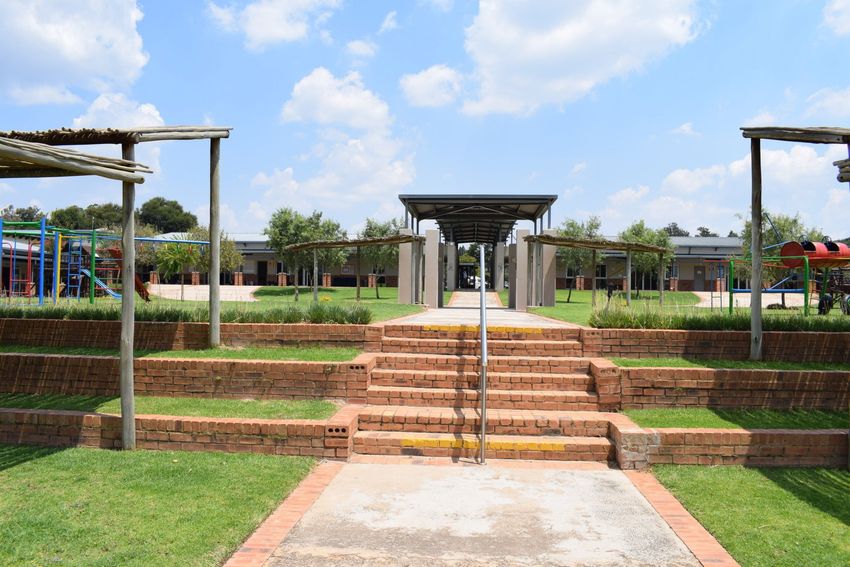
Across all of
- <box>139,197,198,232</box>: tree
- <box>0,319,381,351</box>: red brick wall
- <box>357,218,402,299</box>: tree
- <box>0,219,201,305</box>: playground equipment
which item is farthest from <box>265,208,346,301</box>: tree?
<box>139,197,198,232</box>: tree

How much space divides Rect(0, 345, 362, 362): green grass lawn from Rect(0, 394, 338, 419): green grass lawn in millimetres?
771

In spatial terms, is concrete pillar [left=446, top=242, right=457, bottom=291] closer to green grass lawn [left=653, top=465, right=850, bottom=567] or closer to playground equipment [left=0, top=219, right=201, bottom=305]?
playground equipment [left=0, top=219, right=201, bottom=305]

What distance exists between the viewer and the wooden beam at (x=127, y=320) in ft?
19.8

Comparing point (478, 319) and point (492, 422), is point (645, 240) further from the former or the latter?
point (492, 422)

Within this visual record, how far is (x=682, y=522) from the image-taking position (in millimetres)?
4453

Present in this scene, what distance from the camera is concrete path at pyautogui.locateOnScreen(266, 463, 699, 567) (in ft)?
12.7

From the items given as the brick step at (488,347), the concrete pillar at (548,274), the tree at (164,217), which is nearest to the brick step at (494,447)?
the brick step at (488,347)

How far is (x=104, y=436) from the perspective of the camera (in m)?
6.14

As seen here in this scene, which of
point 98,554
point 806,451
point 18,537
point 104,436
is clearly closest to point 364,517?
point 98,554

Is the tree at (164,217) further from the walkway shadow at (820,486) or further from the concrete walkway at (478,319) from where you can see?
the walkway shadow at (820,486)

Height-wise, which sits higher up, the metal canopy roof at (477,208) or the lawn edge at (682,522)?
the metal canopy roof at (477,208)

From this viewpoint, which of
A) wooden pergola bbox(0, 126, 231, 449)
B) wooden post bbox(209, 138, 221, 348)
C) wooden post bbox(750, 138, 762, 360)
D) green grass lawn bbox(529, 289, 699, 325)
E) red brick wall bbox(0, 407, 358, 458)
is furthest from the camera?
green grass lawn bbox(529, 289, 699, 325)

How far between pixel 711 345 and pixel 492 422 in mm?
3520

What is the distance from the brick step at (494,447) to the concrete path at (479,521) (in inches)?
12.5
